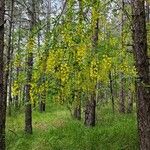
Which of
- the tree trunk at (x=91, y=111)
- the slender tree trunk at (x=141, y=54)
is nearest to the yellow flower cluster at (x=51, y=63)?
the slender tree trunk at (x=141, y=54)

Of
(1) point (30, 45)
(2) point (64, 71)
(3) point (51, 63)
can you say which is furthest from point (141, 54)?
(1) point (30, 45)

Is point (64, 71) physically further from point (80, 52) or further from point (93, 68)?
point (93, 68)

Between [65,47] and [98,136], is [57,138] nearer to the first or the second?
[98,136]

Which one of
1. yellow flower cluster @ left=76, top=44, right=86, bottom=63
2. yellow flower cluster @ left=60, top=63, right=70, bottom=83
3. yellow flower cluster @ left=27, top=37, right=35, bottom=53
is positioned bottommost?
yellow flower cluster @ left=60, top=63, right=70, bottom=83

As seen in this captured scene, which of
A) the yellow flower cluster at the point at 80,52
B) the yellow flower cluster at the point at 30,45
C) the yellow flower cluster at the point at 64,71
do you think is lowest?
the yellow flower cluster at the point at 64,71

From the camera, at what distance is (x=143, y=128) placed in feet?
28.5

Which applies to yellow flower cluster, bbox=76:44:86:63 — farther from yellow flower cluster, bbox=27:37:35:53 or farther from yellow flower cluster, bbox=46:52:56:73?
yellow flower cluster, bbox=27:37:35:53

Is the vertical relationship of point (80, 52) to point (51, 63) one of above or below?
above

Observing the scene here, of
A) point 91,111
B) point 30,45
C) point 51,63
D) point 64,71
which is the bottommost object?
point 91,111

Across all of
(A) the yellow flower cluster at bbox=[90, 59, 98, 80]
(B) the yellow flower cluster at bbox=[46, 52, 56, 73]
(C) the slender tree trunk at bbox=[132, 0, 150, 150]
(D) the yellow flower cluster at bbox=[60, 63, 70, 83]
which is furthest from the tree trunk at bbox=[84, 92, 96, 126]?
(B) the yellow flower cluster at bbox=[46, 52, 56, 73]

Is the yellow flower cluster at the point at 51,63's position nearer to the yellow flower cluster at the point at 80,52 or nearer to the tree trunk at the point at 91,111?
the yellow flower cluster at the point at 80,52

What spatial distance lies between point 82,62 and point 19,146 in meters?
6.35

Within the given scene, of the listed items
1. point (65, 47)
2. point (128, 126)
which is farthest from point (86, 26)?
point (128, 126)

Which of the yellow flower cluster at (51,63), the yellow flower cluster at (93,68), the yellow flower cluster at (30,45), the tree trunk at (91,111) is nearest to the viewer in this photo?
the yellow flower cluster at (51,63)
